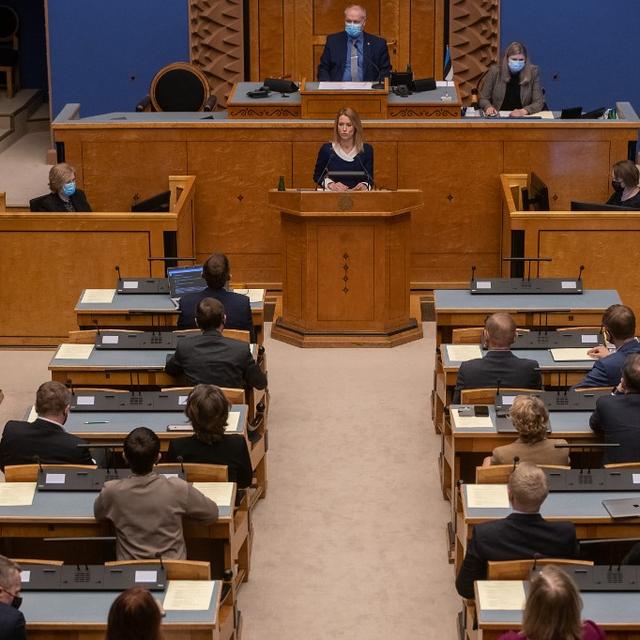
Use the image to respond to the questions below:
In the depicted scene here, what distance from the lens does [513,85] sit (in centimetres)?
1198

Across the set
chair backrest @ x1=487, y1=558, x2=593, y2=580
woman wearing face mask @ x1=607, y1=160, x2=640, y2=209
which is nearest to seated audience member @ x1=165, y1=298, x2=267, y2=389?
chair backrest @ x1=487, y1=558, x2=593, y2=580

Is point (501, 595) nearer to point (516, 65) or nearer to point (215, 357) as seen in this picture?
point (215, 357)

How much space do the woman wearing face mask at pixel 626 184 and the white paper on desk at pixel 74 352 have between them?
4.11 m

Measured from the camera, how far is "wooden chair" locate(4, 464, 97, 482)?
21.3 ft

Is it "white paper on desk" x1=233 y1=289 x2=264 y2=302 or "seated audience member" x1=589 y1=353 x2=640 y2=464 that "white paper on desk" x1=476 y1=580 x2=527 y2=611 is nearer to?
"seated audience member" x1=589 y1=353 x2=640 y2=464

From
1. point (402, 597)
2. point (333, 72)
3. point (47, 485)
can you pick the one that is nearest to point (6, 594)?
point (47, 485)

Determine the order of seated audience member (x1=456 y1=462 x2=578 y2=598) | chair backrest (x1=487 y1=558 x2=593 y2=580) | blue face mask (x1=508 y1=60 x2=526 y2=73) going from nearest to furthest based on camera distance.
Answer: chair backrest (x1=487 y1=558 x2=593 y2=580) < seated audience member (x1=456 y1=462 x2=578 y2=598) < blue face mask (x1=508 y1=60 x2=526 y2=73)

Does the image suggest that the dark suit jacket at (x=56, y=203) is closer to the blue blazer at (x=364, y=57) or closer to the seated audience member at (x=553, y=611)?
the blue blazer at (x=364, y=57)

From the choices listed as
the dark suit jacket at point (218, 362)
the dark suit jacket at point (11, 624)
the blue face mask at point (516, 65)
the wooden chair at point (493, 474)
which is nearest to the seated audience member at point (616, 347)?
the wooden chair at point (493, 474)

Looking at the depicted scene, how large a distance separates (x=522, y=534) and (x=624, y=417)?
1.28 metres

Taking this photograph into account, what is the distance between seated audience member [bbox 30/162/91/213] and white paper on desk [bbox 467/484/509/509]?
512 cm

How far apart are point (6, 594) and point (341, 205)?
5.44m

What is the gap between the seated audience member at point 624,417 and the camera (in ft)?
22.1

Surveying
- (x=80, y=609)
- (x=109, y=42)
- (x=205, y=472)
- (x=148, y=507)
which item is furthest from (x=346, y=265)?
(x=109, y=42)
